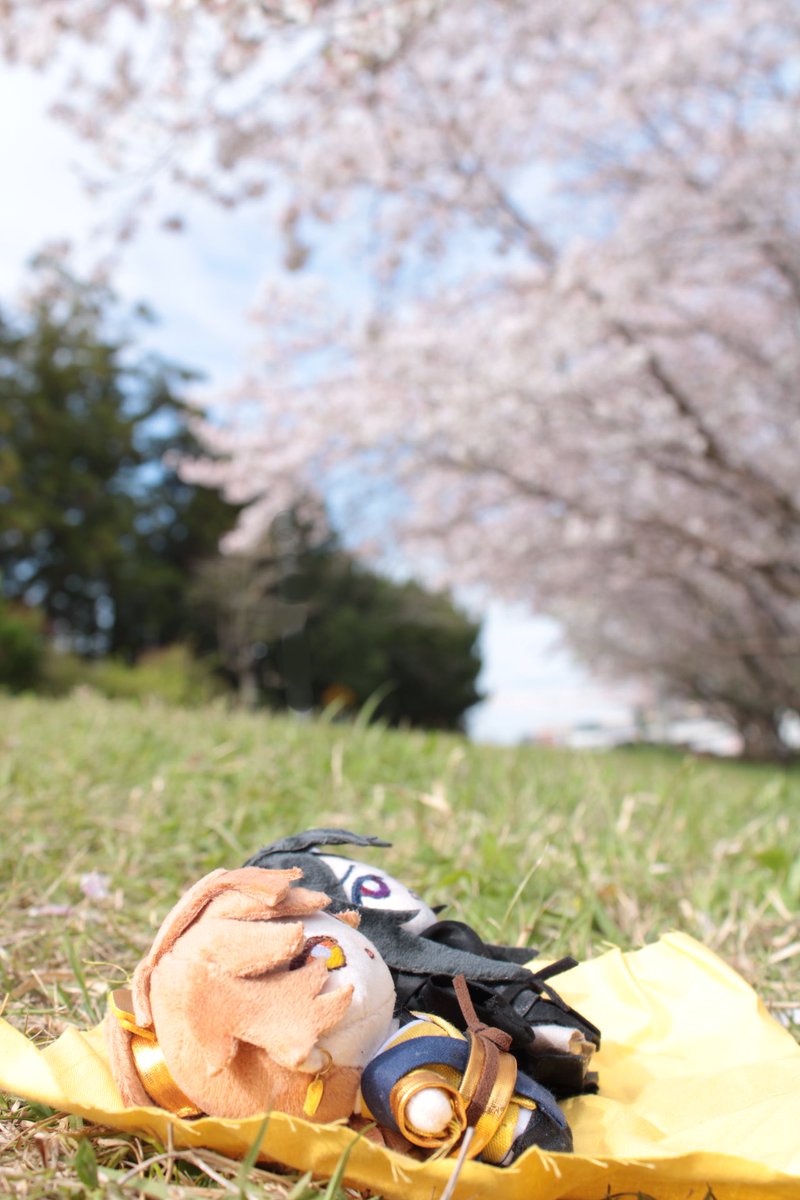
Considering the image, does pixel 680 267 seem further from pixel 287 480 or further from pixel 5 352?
pixel 5 352

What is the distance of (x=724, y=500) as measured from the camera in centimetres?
848

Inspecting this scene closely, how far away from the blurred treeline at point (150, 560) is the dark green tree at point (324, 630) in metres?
0.05

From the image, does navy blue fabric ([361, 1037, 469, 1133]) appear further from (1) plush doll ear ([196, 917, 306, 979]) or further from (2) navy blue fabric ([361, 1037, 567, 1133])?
(1) plush doll ear ([196, 917, 306, 979])

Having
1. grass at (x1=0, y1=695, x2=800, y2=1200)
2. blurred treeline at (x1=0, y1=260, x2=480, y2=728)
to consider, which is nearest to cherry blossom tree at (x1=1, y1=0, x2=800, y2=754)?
grass at (x1=0, y1=695, x2=800, y2=1200)

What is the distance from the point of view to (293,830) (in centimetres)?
203

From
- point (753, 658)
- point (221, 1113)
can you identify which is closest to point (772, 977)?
point (221, 1113)

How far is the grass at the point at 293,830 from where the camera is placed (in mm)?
979

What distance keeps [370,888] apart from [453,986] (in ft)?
0.53

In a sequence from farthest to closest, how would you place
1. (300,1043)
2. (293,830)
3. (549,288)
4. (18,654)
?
(18,654) → (549,288) → (293,830) → (300,1043)

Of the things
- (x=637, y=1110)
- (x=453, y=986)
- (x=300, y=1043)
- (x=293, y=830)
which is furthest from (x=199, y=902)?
(x=293, y=830)

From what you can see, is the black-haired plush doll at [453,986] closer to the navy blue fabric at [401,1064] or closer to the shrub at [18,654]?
the navy blue fabric at [401,1064]

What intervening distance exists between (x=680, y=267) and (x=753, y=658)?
5.52 m

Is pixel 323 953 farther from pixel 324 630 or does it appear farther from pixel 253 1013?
pixel 324 630

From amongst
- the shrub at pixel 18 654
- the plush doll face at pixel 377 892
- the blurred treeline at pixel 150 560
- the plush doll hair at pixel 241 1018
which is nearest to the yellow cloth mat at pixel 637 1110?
the plush doll hair at pixel 241 1018
